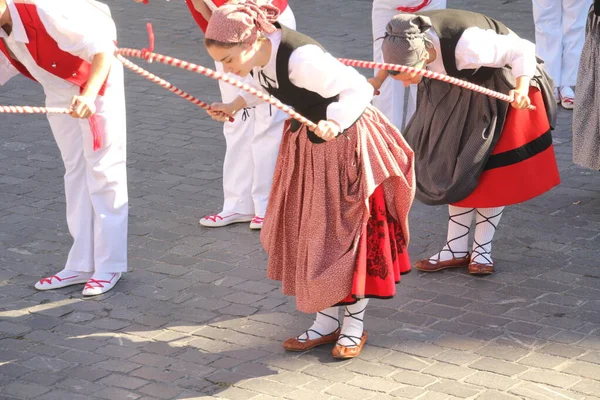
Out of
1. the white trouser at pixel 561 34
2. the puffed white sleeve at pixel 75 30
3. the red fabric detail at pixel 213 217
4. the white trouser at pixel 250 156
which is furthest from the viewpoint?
the white trouser at pixel 561 34

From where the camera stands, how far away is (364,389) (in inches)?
163

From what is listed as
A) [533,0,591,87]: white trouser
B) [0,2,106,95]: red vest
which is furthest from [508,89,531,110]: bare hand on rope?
[533,0,591,87]: white trouser

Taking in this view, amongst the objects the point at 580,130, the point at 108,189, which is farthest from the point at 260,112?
the point at 580,130

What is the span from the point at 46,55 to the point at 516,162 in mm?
2266

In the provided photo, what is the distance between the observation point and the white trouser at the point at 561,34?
7965 mm

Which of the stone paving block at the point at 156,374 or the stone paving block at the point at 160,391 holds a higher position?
the stone paving block at the point at 156,374

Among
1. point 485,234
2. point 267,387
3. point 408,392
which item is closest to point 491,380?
point 408,392

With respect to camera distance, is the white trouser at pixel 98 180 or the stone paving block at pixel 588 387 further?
the white trouser at pixel 98 180

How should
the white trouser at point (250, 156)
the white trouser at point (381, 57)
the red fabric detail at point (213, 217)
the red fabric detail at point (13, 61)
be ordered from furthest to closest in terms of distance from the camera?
the white trouser at point (381, 57)
the red fabric detail at point (213, 217)
the white trouser at point (250, 156)
the red fabric detail at point (13, 61)

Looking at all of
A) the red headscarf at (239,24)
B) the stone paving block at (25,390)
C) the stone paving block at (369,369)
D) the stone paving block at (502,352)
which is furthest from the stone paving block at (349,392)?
the red headscarf at (239,24)

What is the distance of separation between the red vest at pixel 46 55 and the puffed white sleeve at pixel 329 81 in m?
1.25

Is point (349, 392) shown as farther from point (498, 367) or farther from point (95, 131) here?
point (95, 131)

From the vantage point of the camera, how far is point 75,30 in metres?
4.48

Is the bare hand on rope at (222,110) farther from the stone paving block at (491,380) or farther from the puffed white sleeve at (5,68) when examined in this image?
the stone paving block at (491,380)
